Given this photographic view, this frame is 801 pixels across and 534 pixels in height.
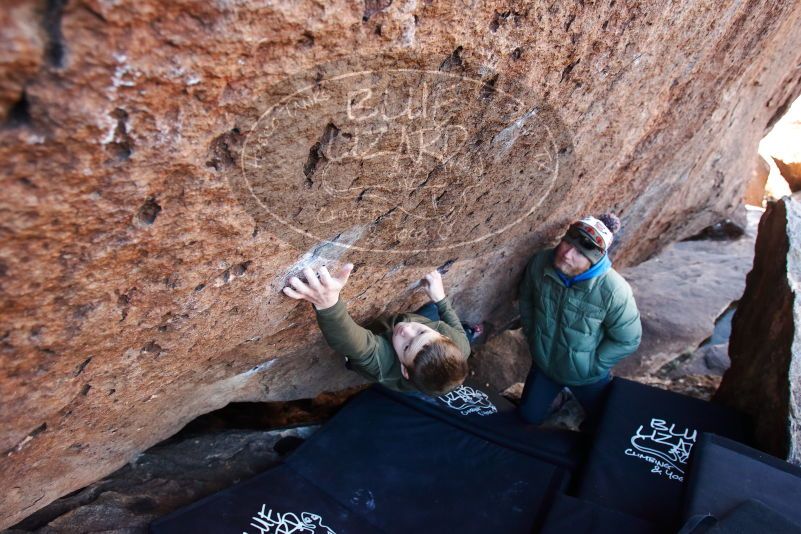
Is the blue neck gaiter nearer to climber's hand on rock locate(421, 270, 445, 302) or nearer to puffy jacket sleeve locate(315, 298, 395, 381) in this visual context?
climber's hand on rock locate(421, 270, 445, 302)

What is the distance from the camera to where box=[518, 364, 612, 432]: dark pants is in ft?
13.4

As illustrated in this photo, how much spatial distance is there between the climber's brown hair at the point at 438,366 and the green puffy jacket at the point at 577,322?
1.03 meters

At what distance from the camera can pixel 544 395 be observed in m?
4.16

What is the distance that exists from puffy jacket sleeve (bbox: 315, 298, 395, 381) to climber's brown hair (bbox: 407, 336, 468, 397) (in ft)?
0.74

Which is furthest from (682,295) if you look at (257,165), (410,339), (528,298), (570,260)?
(257,165)

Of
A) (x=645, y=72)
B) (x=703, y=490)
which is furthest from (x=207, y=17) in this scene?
(x=703, y=490)

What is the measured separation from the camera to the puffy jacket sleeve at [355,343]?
109 inches

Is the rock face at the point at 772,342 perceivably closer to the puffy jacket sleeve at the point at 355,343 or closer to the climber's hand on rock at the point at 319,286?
the puffy jacket sleeve at the point at 355,343

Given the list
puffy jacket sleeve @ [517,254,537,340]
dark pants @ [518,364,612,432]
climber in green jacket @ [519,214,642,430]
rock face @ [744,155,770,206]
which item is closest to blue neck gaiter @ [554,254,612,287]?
climber in green jacket @ [519,214,642,430]

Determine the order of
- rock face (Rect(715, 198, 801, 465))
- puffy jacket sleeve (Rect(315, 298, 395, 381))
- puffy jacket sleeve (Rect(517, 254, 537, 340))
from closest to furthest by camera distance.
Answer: puffy jacket sleeve (Rect(315, 298, 395, 381)) < rock face (Rect(715, 198, 801, 465)) < puffy jacket sleeve (Rect(517, 254, 537, 340))

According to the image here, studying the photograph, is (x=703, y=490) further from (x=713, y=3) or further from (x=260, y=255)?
(x=713, y=3)

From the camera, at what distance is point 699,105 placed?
4.04 metres

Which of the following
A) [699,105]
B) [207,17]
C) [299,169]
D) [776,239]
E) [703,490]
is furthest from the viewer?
[776,239]

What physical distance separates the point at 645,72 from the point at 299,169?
6.77 ft
